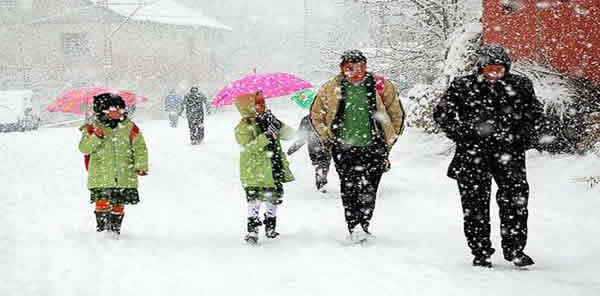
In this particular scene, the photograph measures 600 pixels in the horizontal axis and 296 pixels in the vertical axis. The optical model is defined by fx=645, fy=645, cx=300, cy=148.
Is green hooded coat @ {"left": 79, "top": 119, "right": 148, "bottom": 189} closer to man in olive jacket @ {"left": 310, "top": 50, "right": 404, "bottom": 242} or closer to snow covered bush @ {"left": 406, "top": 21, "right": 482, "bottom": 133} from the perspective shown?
man in olive jacket @ {"left": 310, "top": 50, "right": 404, "bottom": 242}

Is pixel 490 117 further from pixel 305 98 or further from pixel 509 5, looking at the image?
pixel 509 5

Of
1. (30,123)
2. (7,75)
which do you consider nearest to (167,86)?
(7,75)

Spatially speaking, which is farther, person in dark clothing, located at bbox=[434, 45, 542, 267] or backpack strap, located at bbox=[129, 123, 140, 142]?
backpack strap, located at bbox=[129, 123, 140, 142]

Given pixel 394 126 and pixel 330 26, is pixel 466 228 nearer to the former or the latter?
pixel 394 126

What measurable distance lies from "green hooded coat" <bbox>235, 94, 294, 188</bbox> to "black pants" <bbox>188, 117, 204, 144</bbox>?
35.0 feet

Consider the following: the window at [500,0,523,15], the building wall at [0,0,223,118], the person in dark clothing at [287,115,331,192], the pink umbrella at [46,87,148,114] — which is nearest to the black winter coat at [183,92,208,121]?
the person in dark clothing at [287,115,331,192]

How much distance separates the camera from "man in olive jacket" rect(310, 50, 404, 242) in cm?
607

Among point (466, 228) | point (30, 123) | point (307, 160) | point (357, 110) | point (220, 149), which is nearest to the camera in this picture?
point (466, 228)

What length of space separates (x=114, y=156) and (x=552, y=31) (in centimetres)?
787

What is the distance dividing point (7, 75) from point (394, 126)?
1600 inches

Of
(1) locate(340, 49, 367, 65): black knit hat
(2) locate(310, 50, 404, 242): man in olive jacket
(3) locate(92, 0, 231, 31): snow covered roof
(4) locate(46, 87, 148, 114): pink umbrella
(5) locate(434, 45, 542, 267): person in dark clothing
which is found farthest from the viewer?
(3) locate(92, 0, 231, 31): snow covered roof

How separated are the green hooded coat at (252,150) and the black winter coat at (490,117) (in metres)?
2.04

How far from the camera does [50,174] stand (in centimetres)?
1291

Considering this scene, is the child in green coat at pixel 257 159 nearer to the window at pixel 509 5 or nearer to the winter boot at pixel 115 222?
the winter boot at pixel 115 222
